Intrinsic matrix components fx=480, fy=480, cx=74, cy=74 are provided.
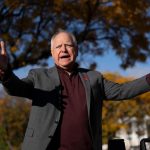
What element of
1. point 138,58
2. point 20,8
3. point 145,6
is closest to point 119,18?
point 145,6

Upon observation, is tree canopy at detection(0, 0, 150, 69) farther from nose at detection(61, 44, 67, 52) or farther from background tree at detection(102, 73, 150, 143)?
background tree at detection(102, 73, 150, 143)

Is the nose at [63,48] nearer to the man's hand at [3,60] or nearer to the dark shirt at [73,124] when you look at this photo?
the dark shirt at [73,124]

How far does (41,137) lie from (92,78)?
20.3 inches

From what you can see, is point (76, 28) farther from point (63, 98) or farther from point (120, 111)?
point (120, 111)

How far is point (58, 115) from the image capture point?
8.65 feet

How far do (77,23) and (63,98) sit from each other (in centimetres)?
1136

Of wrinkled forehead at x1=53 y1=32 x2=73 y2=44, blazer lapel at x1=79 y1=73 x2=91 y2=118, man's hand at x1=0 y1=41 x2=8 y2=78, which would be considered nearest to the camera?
man's hand at x1=0 y1=41 x2=8 y2=78

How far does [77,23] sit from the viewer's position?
1394 cm

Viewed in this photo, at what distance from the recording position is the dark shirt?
2.61 metres

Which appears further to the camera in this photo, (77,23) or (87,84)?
(77,23)

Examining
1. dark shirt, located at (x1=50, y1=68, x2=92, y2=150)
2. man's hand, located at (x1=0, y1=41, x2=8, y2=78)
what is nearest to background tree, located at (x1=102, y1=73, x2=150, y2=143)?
dark shirt, located at (x1=50, y1=68, x2=92, y2=150)

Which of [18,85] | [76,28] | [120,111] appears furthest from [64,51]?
[120,111]

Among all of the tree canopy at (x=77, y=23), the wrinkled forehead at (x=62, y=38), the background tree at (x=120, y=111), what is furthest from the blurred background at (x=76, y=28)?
the background tree at (x=120, y=111)

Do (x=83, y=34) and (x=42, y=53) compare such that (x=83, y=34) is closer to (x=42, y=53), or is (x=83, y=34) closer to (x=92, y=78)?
(x=42, y=53)
